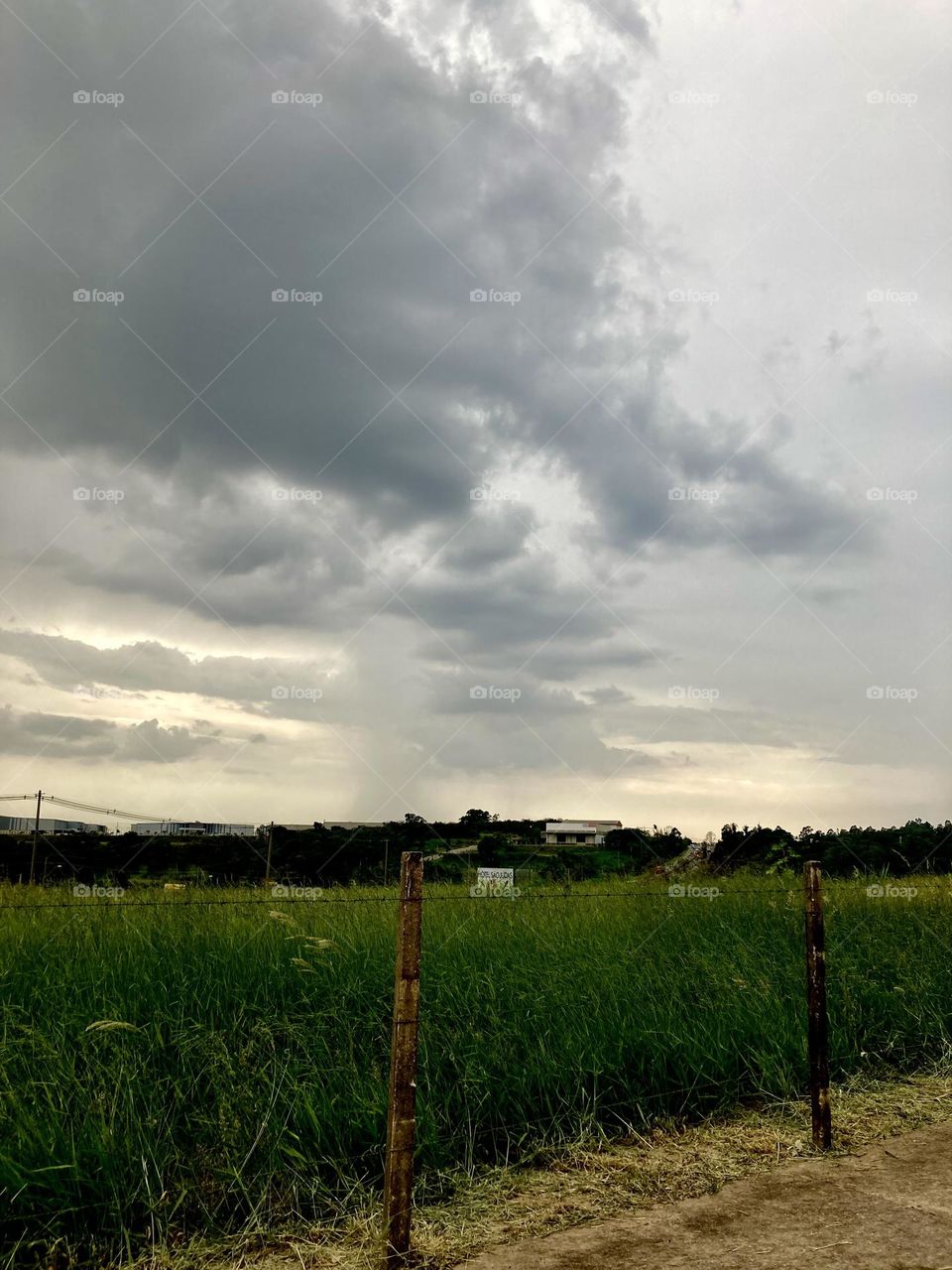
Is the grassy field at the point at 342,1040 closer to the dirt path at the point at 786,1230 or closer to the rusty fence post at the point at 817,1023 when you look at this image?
the rusty fence post at the point at 817,1023

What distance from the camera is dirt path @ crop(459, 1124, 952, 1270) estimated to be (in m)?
4.13

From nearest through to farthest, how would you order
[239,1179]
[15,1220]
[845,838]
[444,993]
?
[15,1220]
[239,1179]
[444,993]
[845,838]

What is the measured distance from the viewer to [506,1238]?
4316 mm

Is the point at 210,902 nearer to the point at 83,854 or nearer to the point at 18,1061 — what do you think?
the point at 18,1061

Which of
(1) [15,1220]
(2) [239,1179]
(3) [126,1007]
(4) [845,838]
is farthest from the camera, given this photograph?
(4) [845,838]

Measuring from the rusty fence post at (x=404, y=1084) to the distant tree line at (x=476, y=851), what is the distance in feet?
33.5

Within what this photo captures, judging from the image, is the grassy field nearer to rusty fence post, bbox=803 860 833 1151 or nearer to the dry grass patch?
the dry grass patch

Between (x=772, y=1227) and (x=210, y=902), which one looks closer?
(x=772, y=1227)

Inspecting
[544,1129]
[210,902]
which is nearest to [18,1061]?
[544,1129]

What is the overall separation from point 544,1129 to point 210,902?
467 centimetres

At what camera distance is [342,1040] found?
601cm

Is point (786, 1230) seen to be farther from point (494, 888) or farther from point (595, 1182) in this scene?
point (494, 888)

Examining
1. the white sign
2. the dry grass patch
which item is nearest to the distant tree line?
the white sign

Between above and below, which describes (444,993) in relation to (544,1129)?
above
